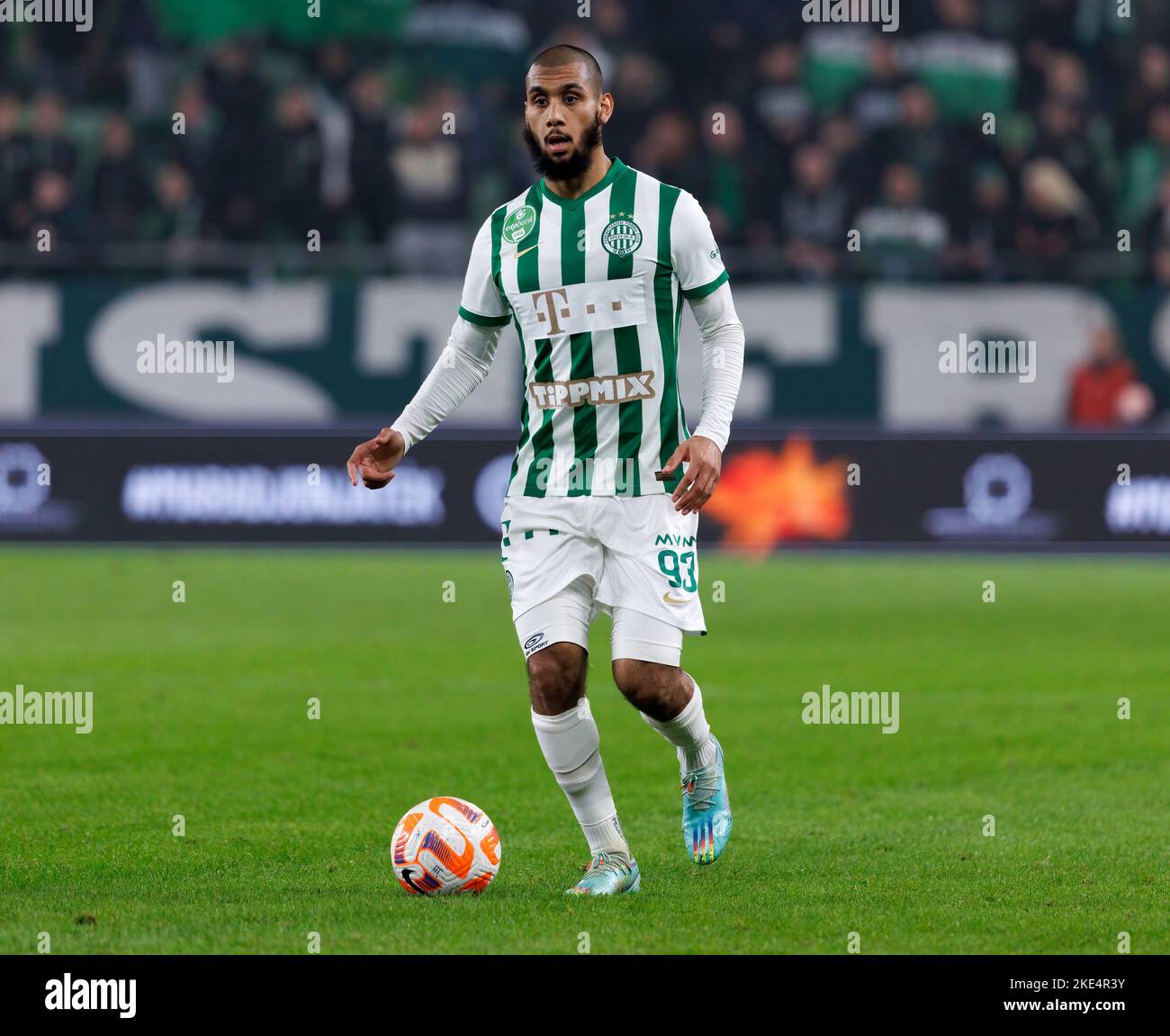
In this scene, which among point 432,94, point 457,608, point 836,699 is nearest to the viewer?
point 836,699

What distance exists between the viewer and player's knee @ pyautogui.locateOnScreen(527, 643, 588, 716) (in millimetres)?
5457

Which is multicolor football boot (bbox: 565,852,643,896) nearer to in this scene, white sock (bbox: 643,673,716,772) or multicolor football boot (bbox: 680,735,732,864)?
multicolor football boot (bbox: 680,735,732,864)

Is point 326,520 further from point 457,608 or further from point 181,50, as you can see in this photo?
point 181,50

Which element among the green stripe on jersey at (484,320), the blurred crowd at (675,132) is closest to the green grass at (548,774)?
the green stripe on jersey at (484,320)

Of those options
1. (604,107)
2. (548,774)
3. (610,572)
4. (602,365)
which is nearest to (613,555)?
(610,572)

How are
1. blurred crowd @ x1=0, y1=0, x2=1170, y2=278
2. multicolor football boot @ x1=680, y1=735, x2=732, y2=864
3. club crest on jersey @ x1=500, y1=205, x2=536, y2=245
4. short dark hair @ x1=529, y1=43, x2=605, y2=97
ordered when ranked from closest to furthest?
short dark hair @ x1=529, y1=43, x2=605, y2=97
club crest on jersey @ x1=500, y1=205, x2=536, y2=245
multicolor football boot @ x1=680, y1=735, x2=732, y2=864
blurred crowd @ x1=0, y1=0, x2=1170, y2=278

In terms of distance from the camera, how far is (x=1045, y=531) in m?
15.9

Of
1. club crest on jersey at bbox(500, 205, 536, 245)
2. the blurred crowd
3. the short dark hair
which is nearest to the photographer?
the short dark hair

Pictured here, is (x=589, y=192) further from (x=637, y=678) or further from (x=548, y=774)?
(x=548, y=774)

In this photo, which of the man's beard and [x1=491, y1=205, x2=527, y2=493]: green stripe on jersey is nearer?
the man's beard

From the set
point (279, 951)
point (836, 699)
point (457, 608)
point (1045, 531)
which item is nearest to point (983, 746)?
point (836, 699)

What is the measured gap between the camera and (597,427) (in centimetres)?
554

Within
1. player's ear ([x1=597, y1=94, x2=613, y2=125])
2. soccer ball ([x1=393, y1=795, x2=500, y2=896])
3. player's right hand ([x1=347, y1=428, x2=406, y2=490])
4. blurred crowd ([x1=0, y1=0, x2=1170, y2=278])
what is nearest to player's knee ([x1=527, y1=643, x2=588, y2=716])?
soccer ball ([x1=393, y1=795, x2=500, y2=896])

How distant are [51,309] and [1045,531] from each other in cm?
888
